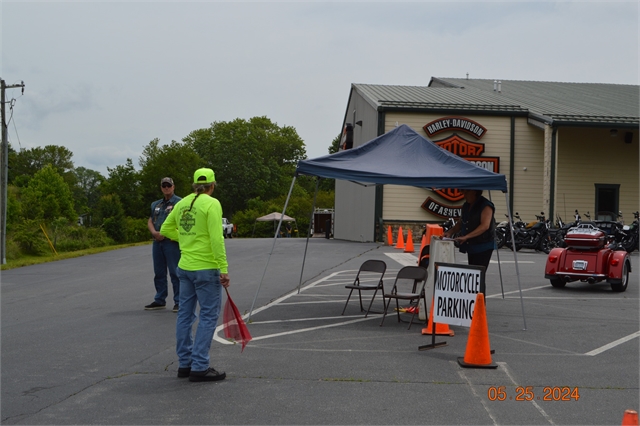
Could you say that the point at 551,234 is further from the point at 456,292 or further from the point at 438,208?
the point at 456,292

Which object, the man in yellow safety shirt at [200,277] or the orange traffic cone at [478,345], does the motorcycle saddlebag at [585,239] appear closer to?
the orange traffic cone at [478,345]

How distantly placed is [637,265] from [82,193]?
11242cm

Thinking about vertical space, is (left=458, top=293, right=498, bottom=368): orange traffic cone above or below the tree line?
below

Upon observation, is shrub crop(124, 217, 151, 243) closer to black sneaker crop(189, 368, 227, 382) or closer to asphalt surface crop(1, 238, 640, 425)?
asphalt surface crop(1, 238, 640, 425)

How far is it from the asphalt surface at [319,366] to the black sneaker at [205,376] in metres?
0.10

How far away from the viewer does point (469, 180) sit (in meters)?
10.0

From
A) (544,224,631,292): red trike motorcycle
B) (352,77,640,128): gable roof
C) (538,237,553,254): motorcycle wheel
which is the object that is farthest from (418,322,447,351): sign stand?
(352,77,640,128): gable roof

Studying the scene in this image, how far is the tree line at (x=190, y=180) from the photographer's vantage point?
64.9m

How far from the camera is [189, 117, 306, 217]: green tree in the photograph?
86.0 m

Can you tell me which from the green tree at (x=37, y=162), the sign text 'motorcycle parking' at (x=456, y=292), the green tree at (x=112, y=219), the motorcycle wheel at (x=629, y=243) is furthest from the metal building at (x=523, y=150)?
the green tree at (x=37, y=162)

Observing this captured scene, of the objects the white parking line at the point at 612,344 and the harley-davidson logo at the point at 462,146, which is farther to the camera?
the harley-davidson logo at the point at 462,146

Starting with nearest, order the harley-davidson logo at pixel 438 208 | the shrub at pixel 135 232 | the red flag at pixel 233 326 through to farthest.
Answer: the red flag at pixel 233 326
the harley-davidson logo at pixel 438 208
the shrub at pixel 135 232
